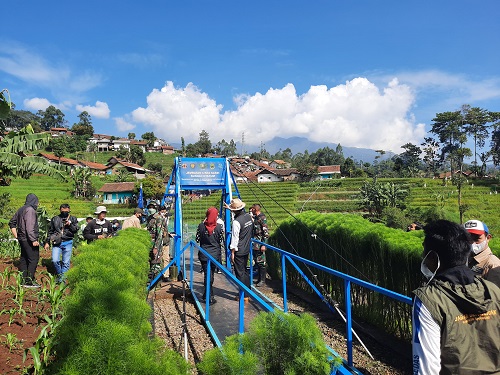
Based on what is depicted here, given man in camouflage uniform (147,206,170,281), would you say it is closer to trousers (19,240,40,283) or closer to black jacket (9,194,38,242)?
trousers (19,240,40,283)

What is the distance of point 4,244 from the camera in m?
10.2

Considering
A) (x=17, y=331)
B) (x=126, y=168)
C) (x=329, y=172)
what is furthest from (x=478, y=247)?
(x=329, y=172)

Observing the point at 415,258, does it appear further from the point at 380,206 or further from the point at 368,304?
the point at 380,206

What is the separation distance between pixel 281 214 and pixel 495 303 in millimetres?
36852

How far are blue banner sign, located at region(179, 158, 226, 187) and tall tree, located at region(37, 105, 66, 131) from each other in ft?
387

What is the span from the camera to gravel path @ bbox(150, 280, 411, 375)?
166 inches

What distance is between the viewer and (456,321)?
1559 millimetres

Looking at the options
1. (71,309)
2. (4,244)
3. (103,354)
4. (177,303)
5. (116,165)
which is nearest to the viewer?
(103,354)

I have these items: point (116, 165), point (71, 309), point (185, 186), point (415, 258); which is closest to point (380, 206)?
point (185, 186)

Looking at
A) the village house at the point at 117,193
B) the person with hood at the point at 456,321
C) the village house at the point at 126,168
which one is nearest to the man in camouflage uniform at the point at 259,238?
the person with hood at the point at 456,321

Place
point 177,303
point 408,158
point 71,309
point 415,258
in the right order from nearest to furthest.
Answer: point 71,309 < point 415,258 < point 177,303 < point 408,158

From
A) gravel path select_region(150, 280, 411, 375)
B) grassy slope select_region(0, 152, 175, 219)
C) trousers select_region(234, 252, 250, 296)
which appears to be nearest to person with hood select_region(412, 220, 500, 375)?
gravel path select_region(150, 280, 411, 375)

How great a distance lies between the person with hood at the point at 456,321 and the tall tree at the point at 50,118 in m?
125

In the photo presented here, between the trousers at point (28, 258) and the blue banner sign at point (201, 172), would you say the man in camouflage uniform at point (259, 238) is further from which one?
the trousers at point (28, 258)
